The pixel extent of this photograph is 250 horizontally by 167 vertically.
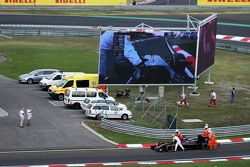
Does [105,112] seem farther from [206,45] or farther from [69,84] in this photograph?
[206,45]

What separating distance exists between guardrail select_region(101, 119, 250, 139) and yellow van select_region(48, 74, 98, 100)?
374 inches

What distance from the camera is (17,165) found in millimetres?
34969

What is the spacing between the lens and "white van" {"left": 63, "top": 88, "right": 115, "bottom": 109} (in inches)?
1953

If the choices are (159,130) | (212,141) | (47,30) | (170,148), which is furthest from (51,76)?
(47,30)

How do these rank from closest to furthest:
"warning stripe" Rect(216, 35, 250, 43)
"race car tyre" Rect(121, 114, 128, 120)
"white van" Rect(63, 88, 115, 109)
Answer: "race car tyre" Rect(121, 114, 128, 120) < "white van" Rect(63, 88, 115, 109) < "warning stripe" Rect(216, 35, 250, 43)

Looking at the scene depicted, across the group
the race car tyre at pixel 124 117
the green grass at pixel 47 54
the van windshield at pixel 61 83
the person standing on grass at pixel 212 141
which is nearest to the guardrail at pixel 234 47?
the green grass at pixel 47 54

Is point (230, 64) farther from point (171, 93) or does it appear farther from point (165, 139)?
point (165, 139)

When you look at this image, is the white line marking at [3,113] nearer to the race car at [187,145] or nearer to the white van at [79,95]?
the white van at [79,95]

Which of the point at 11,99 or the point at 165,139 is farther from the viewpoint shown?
the point at 11,99

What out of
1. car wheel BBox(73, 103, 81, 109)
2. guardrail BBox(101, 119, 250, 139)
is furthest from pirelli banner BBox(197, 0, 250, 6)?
guardrail BBox(101, 119, 250, 139)

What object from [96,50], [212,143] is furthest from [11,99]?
[96,50]

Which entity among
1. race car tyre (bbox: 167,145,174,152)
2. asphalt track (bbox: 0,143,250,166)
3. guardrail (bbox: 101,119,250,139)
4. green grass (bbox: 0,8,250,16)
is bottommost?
asphalt track (bbox: 0,143,250,166)

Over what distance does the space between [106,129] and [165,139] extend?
405 centimetres

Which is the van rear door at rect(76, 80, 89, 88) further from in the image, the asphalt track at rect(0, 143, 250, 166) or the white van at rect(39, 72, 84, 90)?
the asphalt track at rect(0, 143, 250, 166)
